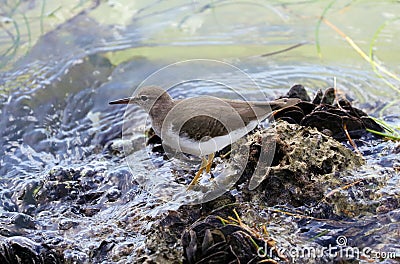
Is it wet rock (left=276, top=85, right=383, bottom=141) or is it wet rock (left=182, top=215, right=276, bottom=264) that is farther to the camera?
wet rock (left=276, top=85, right=383, bottom=141)

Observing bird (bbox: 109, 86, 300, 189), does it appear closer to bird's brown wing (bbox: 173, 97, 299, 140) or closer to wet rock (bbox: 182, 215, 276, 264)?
bird's brown wing (bbox: 173, 97, 299, 140)

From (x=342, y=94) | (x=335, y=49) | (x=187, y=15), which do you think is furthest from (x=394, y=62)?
(x=187, y=15)

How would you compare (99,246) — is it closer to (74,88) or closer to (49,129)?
(49,129)

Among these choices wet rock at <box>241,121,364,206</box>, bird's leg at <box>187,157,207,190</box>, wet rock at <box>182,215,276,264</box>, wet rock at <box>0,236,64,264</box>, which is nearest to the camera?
wet rock at <box>182,215,276,264</box>

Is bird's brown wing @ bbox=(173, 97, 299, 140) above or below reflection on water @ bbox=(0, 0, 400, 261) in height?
above

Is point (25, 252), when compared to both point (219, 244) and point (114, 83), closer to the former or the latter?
point (219, 244)

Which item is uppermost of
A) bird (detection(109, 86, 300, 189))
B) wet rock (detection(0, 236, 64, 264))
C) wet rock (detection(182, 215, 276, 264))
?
bird (detection(109, 86, 300, 189))

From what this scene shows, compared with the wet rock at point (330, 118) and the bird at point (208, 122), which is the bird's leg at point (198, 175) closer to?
the bird at point (208, 122)

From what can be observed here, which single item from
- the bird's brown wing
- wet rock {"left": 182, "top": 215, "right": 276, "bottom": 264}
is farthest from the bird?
wet rock {"left": 182, "top": 215, "right": 276, "bottom": 264}

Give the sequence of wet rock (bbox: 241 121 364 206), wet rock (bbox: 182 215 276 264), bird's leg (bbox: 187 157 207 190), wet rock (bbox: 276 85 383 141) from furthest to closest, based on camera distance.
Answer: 1. wet rock (bbox: 276 85 383 141)
2. bird's leg (bbox: 187 157 207 190)
3. wet rock (bbox: 241 121 364 206)
4. wet rock (bbox: 182 215 276 264)
